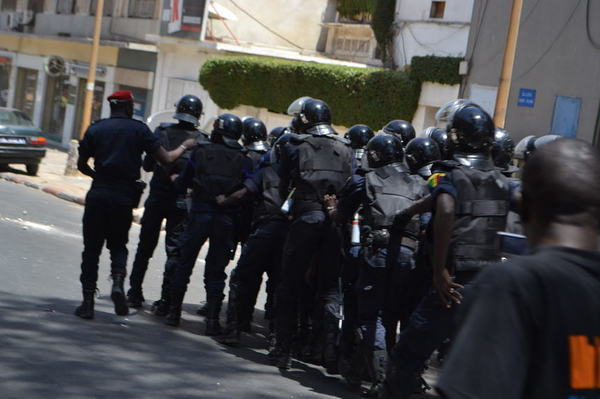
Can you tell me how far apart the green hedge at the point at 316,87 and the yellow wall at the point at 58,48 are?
751 centimetres

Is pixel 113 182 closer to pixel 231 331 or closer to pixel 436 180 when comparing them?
pixel 231 331

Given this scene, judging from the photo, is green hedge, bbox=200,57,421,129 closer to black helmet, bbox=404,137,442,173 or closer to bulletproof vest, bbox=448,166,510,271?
black helmet, bbox=404,137,442,173

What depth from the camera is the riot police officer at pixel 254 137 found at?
343 inches

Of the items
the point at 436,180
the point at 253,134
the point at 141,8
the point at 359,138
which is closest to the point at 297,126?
the point at 359,138

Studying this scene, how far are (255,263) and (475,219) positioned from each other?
2782 mm

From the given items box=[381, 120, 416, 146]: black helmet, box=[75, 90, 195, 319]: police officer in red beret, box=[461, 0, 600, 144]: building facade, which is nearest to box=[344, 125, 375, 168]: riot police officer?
box=[381, 120, 416, 146]: black helmet

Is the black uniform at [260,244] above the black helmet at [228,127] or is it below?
below

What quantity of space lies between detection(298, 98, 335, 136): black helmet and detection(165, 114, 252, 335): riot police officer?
2.87 ft

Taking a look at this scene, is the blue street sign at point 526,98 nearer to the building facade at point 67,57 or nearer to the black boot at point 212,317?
the black boot at point 212,317

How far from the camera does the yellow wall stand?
32.8m

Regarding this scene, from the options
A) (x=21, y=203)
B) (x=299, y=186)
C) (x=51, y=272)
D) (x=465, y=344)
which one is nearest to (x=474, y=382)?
(x=465, y=344)

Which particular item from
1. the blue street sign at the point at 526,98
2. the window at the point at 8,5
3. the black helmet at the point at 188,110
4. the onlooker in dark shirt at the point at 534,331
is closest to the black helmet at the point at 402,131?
the black helmet at the point at 188,110

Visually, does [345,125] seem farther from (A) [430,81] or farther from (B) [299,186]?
(B) [299,186]

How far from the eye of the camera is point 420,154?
23.6 feet
